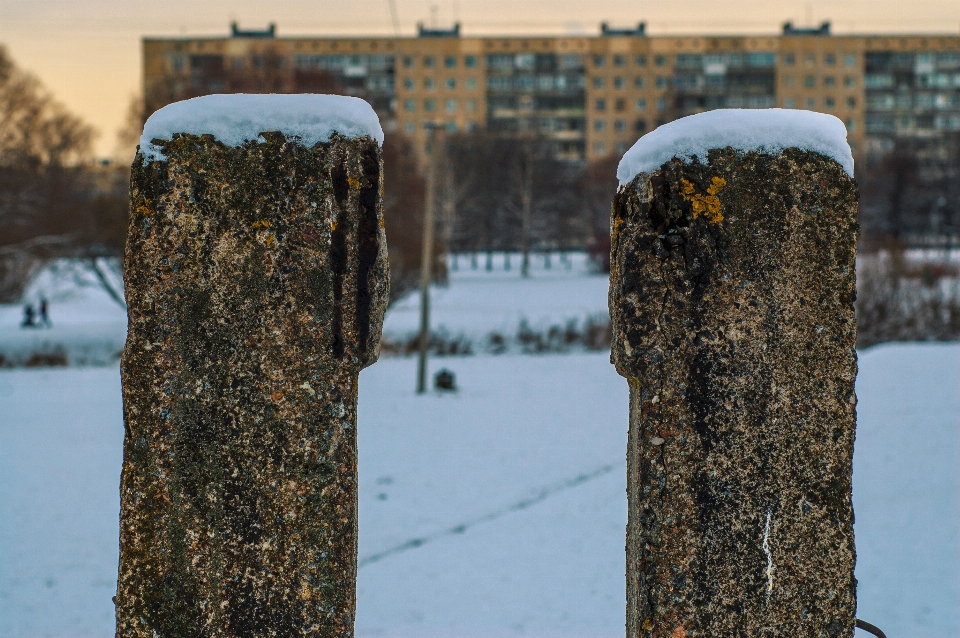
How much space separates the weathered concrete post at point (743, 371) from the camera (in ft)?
6.42

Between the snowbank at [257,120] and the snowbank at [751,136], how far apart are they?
0.72 m

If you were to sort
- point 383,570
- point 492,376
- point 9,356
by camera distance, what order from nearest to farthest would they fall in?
point 383,570 < point 492,376 < point 9,356

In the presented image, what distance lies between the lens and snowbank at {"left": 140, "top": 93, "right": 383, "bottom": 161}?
1.99 m

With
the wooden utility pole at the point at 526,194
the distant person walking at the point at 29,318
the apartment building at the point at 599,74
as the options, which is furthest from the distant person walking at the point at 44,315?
the apartment building at the point at 599,74

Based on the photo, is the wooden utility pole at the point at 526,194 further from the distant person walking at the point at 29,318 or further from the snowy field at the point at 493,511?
the snowy field at the point at 493,511

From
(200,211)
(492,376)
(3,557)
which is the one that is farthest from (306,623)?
(492,376)

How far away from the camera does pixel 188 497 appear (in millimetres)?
2008

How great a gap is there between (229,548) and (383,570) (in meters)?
4.79

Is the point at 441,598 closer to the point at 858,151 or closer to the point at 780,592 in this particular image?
the point at 780,592

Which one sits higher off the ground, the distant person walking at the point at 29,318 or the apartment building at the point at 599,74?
the apartment building at the point at 599,74

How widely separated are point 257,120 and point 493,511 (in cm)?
659

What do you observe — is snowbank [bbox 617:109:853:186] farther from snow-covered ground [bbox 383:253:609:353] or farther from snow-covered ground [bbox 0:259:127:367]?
snow-covered ground [bbox 0:259:127:367]

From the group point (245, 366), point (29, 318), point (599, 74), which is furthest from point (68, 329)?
point (599, 74)

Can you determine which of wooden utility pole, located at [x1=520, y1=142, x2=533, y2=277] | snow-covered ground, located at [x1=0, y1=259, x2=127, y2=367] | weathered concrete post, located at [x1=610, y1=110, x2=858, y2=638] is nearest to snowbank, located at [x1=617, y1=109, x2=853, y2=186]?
weathered concrete post, located at [x1=610, y1=110, x2=858, y2=638]
